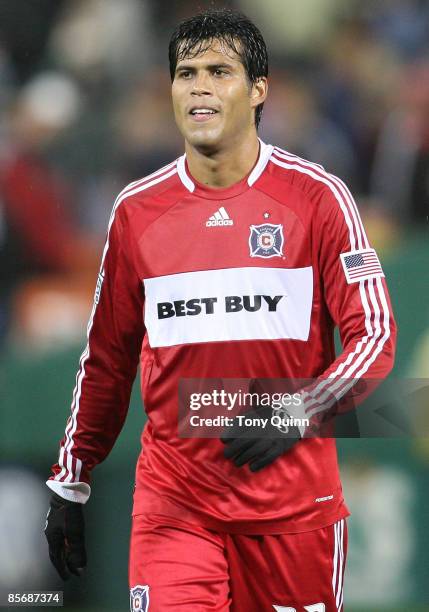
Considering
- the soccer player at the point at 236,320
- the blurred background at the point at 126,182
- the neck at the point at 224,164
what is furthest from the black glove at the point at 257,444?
the blurred background at the point at 126,182

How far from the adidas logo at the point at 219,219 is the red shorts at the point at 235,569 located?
2.51 ft

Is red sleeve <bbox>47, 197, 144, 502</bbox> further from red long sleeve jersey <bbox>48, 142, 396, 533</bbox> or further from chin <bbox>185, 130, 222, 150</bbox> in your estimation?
chin <bbox>185, 130, 222, 150</bbox>

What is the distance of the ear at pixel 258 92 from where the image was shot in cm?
294

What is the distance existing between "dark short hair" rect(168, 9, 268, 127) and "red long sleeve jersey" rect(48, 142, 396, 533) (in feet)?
0.79

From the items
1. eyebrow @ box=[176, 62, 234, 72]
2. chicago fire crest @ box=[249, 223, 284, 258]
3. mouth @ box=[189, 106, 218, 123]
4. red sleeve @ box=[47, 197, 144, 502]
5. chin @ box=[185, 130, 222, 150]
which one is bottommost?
red sleeve @ box=[47, 197, 144, 502]

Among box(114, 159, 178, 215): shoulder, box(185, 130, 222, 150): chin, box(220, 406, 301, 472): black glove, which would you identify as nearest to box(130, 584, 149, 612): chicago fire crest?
box(220, 406, 301, 472): black glove

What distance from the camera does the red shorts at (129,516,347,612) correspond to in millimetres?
2672

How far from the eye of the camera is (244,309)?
283cm

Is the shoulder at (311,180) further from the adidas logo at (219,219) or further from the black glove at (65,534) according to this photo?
the black glove at (65,534)

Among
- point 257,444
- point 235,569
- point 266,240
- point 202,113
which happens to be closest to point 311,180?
point 266,240

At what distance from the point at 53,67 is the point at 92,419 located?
1435 millimetres

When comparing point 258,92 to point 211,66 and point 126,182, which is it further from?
point 126,182

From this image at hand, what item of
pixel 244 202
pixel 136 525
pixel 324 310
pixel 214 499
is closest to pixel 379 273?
pixel 324 310

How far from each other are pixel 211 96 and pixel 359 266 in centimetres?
57
